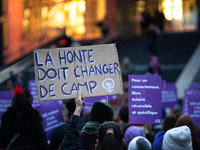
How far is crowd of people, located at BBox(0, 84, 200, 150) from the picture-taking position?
3.55 metres

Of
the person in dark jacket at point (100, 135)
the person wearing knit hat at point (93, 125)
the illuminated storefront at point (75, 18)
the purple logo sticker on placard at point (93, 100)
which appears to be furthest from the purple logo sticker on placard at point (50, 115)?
the illuminated storefront at point (75, 18)

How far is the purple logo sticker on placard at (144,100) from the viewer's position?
17.6 ft

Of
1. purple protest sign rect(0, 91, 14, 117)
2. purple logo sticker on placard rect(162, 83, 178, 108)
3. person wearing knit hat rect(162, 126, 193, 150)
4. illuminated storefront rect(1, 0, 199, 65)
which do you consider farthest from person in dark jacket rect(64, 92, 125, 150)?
illuminated storefront rect(1, 0, 199, 65)

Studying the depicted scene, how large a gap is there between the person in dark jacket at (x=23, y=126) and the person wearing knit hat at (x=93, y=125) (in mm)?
877

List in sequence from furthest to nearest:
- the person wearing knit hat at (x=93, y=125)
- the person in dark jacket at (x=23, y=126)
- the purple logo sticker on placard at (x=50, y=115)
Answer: the purple logo sticker on placard at (x=50, y=115)
the person in dark jacket at (x=23, y=126)
the person wearing knit hat at (x=93, y=125)

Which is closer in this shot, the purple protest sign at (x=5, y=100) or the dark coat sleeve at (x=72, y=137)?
the dark coat sleeve at (x=72, y=137)

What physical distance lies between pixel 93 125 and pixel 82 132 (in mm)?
142

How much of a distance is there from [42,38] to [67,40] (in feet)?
23.8

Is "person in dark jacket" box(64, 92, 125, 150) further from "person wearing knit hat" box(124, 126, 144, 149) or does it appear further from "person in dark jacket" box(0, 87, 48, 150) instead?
"person in dark jacket" box(0, 87, 48, 150)

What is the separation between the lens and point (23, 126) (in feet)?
15.2

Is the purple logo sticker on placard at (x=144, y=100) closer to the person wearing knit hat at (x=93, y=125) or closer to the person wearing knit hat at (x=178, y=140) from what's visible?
the person wearing knit hat at (x=93, y=125)

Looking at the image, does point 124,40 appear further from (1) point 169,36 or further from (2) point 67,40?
(2) point 67,40

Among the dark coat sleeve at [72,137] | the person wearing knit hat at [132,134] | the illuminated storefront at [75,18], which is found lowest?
the person wearing knit hat at [132,134]

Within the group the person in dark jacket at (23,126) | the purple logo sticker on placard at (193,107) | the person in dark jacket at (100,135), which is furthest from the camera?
the purple logo sticker on placard at (193,107)
